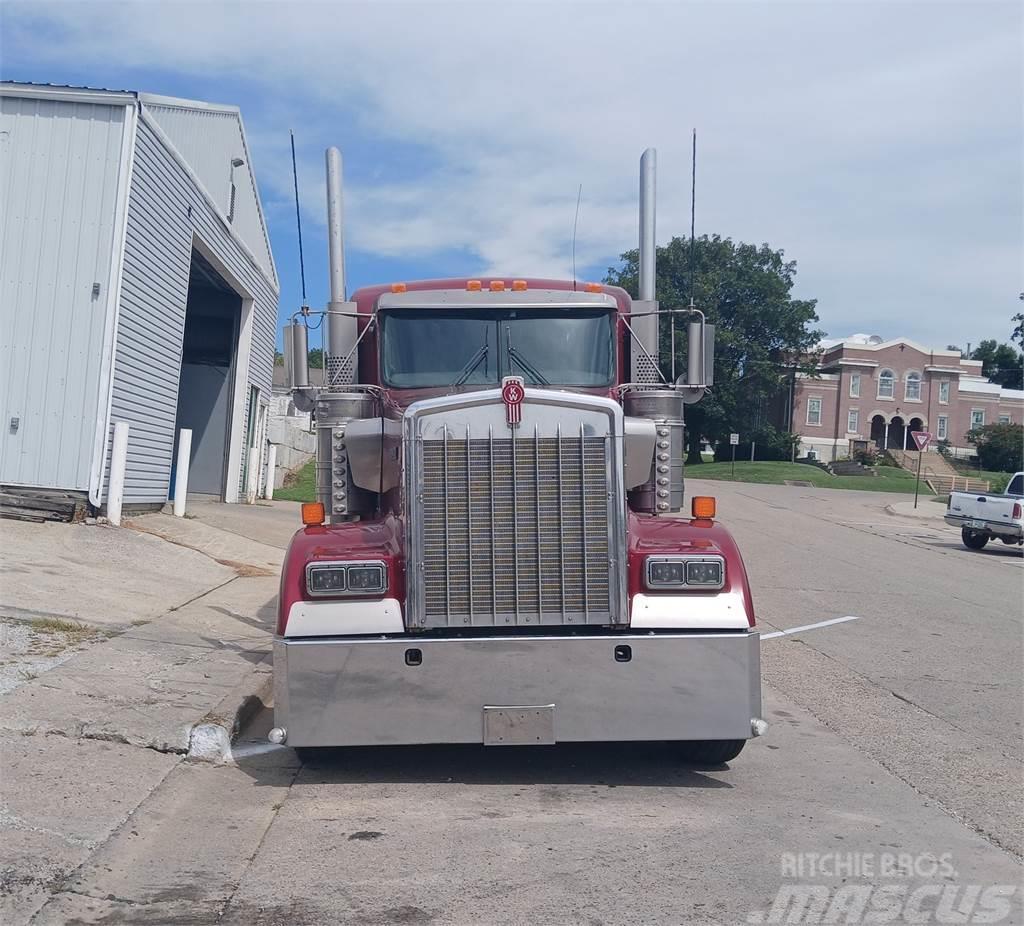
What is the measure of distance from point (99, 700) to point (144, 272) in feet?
35.3

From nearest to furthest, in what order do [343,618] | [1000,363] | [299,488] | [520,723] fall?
[520,723] → [343,618] → [299,488] → [1000,363]

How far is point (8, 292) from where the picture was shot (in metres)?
14.5

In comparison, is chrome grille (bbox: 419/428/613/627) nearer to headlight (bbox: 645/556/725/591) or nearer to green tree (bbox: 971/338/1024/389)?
headlight (bbox: 645/556/725/591)

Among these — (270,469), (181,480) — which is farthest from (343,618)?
(270,469)

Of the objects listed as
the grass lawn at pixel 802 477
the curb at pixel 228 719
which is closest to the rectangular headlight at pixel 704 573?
the curb at pixel 228 719

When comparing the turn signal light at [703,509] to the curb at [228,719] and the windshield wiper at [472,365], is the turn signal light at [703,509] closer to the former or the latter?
the windshield wiper at [472,365]

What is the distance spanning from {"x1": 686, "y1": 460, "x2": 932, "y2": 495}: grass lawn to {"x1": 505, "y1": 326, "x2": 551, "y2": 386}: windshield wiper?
4815 centimetres

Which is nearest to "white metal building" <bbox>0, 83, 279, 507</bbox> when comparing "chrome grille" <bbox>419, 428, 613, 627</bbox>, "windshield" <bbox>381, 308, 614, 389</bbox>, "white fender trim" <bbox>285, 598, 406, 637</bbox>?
"windshield" <bbox>381, 308, 614, 389</bbox>

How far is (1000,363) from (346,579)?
400 feet

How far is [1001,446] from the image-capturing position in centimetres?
7006

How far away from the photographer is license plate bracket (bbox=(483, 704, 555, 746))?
5418 millimetres

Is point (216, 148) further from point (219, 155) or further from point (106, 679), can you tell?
point (106, 679)

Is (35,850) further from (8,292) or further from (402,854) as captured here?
(8,292)

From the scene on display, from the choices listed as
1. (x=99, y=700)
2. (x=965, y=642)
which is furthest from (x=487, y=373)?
(x=965, y=642)
